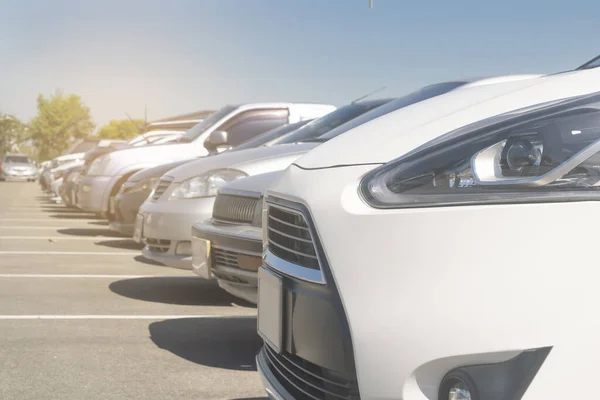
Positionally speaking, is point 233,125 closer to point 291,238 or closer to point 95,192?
point 95,192

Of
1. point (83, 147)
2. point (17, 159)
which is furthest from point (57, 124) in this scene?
point (83, 147)

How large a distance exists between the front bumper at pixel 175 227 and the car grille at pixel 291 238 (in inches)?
145

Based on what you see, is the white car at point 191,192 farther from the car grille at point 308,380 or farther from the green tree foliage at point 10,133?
the green tree foliage at point 10,133

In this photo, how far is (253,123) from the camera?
11.0 meters

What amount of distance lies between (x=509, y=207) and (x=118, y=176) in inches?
408

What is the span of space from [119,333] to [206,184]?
4.92 feet

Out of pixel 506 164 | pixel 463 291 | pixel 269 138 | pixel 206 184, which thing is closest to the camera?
pixel 463 291

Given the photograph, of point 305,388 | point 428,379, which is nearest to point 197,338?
point 305,388

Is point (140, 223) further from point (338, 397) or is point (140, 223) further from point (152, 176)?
point (338, 397)

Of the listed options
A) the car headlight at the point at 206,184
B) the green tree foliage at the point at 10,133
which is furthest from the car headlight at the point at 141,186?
the green tree foliage at the point at 10,133

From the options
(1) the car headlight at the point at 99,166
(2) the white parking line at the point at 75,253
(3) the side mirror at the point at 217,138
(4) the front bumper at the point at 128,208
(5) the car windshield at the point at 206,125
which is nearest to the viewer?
(3) the side mirror at the point at 217,138

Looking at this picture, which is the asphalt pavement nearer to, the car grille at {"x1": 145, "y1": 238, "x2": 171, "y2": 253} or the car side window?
the car grille at {"x1": 145, "y1": 238, "x2": 171, "y2": 253}

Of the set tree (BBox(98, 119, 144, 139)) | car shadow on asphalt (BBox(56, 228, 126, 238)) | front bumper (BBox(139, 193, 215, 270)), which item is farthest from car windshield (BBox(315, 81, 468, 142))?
tree (BBox(98, 119, 144, 139))

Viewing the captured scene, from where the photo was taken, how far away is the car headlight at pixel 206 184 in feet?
21.1
